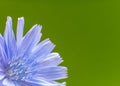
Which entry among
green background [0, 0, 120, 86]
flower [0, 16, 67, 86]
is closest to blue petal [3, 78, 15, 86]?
flower [0, 16, 67, 86]

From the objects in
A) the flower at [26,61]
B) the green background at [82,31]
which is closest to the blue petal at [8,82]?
the flower at [26,61]

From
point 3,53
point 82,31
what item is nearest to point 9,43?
point 3,53

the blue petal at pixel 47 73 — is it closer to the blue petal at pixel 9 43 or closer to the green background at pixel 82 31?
the blue petal at pixel 9 43

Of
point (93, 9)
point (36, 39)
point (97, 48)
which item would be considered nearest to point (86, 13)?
point (93, 9)

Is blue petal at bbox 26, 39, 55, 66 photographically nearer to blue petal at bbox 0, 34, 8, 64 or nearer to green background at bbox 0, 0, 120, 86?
blue petal at bbox 0, 34, 8, 64

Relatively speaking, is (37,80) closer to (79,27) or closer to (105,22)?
(79,27)
